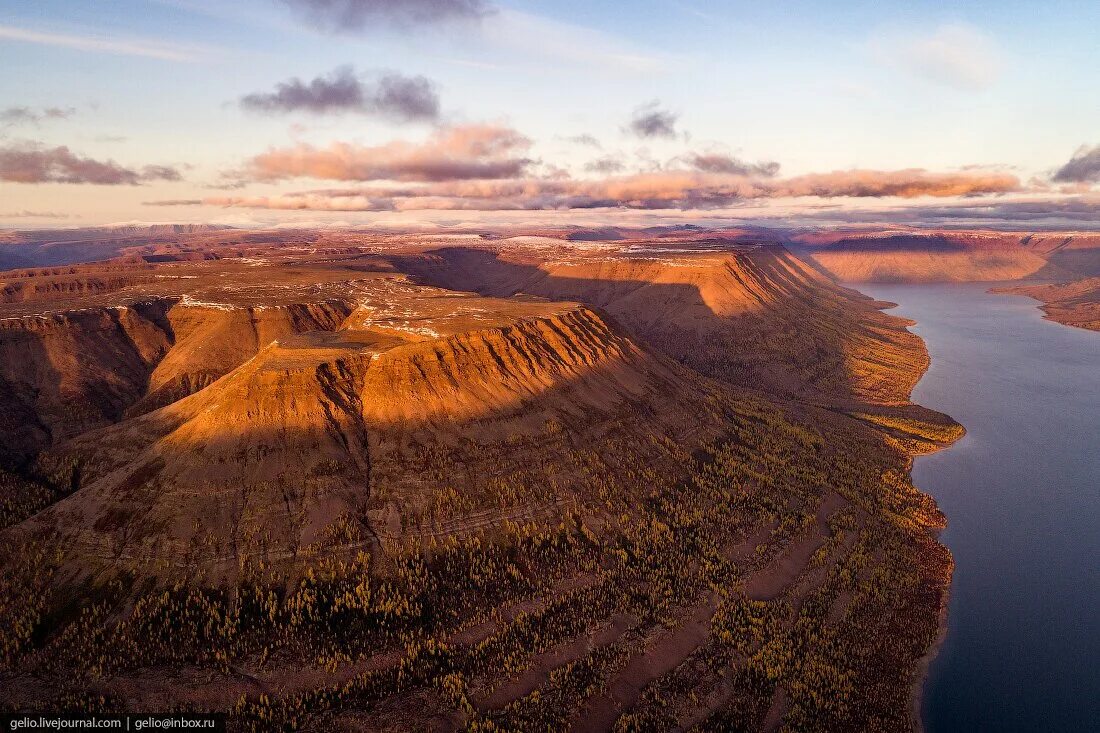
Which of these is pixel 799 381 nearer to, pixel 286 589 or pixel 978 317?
pixel 286 589

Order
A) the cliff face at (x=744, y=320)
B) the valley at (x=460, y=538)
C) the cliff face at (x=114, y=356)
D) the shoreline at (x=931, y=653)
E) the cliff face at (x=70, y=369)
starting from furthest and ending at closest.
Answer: the cliff face at (x=744, y=320) → the cliff face at (x=114, y=356) → the cliff face at (x=70, y=369) → the shoreline at (x=931, y=653) → the valley at (x=460, y=538)

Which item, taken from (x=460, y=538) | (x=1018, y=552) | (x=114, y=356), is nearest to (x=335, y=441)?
(x=460, y=538)

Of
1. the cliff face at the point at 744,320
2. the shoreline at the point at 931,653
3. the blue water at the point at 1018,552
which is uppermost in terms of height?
the cliff face at the point at 744,320

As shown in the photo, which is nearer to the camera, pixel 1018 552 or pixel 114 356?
pixel 1018 552

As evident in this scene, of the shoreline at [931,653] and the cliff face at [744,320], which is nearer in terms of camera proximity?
the shoreline at [931,653]

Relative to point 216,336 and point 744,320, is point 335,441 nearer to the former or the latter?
point 216,336

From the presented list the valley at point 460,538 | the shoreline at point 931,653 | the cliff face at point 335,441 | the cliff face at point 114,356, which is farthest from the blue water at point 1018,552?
the cliff face at point 114,356

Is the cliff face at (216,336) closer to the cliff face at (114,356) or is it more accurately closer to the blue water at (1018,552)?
the cliff face at (114,356)

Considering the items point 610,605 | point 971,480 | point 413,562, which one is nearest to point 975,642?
point 610,605

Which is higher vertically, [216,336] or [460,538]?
[216,336]
